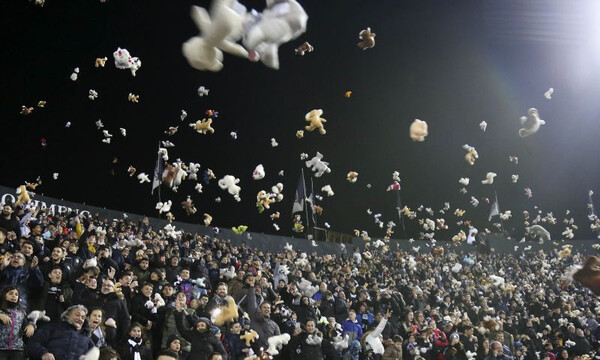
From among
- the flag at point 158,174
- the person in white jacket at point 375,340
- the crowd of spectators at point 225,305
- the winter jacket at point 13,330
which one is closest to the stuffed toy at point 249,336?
the crowd of spectators at point 225,305

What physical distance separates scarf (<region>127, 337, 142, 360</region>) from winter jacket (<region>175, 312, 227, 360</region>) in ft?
2.85

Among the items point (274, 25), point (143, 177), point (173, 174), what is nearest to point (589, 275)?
point (274, 25)

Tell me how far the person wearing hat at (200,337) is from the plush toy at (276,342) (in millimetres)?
1747

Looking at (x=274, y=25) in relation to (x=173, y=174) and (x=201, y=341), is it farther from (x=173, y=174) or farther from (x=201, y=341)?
(x=173, y=174)

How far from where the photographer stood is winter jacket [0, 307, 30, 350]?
5566mm

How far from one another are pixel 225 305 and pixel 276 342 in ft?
4.17

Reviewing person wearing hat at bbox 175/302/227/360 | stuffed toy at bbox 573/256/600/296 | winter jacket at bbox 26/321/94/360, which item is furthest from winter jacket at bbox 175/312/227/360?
stuffed toy at bbox 573/256/600/296

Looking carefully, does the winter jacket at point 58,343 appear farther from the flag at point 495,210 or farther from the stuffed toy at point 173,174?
the flag at point 495,210

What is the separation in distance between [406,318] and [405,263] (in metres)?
8.55

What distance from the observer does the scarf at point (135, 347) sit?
660 centimetres

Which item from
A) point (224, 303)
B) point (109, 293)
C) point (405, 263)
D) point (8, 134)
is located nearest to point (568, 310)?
point (405, 263)

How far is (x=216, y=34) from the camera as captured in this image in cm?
620

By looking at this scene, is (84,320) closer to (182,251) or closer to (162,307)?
(162,307)

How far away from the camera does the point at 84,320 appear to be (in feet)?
19.1
